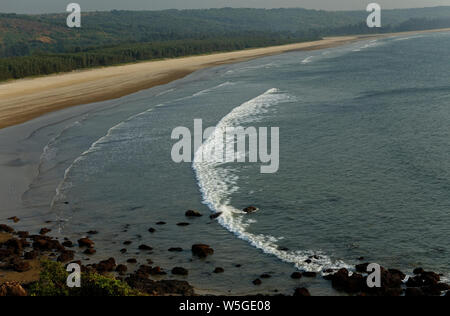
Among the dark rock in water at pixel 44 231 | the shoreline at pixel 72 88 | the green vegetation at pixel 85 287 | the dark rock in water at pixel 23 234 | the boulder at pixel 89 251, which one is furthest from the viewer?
the shoreline at pixel 72 88

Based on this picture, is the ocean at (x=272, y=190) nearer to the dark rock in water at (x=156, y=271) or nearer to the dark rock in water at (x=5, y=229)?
the dark rock in water at (x=156, y=271)

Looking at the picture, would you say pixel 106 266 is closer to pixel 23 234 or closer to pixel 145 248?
pixel 145 248

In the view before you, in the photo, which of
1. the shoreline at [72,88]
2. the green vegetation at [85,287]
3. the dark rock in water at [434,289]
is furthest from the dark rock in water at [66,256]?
the shoreline at [72,88]

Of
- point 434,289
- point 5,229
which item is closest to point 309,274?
point 434,289

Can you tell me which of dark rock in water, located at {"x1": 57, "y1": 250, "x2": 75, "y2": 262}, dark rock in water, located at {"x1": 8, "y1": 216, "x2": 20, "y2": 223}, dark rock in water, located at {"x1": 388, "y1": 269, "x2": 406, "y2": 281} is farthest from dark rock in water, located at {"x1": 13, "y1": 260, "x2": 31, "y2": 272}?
dark rock in water, located at {"x1": 388, "y1": 269, "x2": 406, "y2": 281}

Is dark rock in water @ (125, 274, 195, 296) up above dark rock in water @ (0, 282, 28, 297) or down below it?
below

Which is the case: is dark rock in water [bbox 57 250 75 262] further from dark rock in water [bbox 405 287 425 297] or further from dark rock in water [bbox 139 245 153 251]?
dark rock in water [bbox 405 287 425 297]

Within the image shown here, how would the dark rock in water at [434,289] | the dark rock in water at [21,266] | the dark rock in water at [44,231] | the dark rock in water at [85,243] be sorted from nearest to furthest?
the dark rock in water at [434,289] → the dark rock in water at [21,266] → the dark rock in water at [85,243] → the dark rock in water at [44,231]
